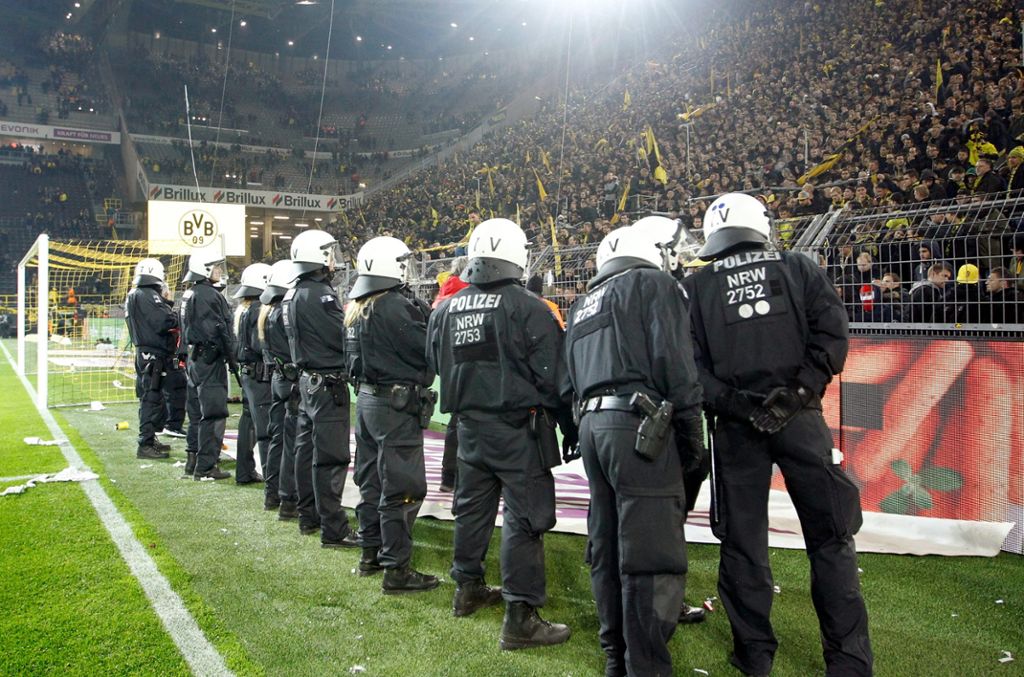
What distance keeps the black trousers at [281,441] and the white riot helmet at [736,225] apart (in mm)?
3726

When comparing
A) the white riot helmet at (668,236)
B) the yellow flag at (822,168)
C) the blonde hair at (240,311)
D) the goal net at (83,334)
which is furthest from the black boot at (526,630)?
the goal net at (83,334)

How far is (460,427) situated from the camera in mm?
3914

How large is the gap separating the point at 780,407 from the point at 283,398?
4113mm

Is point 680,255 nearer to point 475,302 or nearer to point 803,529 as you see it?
point 475,302

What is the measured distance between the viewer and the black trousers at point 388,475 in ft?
14.3

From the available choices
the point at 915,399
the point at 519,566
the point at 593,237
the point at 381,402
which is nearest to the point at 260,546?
the point at 381,402

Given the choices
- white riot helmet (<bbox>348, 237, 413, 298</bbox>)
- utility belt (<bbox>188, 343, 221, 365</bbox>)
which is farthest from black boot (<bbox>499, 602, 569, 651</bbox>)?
utility belt (<bbox>188, 343, 221, 365</bbox>)

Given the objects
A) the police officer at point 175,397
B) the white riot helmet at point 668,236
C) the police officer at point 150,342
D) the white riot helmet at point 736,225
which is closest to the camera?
the white riot helmet at point 736,225

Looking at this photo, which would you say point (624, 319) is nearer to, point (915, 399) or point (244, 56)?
point (915, 399)

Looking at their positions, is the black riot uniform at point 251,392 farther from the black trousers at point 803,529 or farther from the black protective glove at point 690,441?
the black trousers at point 803,529

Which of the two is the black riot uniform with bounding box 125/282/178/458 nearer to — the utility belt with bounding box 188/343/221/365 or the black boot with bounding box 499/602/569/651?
the utility belt with bounding box 188/343/221/365

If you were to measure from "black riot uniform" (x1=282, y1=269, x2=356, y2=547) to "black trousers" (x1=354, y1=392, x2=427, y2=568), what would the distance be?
1.85 ft

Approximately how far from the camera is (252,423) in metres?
7.07

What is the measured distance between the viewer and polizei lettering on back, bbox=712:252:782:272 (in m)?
3.27
